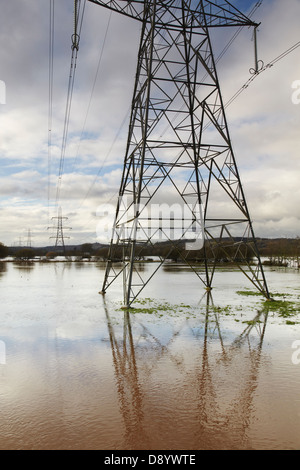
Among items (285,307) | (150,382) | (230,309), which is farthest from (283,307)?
(150,382)

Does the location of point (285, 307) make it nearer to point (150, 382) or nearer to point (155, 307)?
point (155, 307)

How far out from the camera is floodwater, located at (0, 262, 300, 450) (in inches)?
207

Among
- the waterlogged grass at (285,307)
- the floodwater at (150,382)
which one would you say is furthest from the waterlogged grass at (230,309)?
the floodwater at (150,382)

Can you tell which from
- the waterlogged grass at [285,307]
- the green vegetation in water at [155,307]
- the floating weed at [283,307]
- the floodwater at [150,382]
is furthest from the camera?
the green vegetation in water at [155,307]

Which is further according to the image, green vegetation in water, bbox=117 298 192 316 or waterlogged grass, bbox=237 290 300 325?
green vegetation in water, bbox=117 298 192 316

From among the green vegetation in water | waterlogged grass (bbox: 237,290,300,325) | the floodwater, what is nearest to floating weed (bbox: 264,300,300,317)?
waterlogged grass (bbox: 237,290,300,325)

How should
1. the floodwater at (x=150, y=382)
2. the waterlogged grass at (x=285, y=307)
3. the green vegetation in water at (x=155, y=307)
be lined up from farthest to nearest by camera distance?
the green vegetation in water at (x=155, y=307) → the waterlogged grass at (x=285, y=307) → the floodwater at (x=150, y=382)

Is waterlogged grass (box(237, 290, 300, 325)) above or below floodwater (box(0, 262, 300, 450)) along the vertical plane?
above

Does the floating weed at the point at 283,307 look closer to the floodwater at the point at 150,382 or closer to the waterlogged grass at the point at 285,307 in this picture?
the waterlogged grass at the point at 285,307

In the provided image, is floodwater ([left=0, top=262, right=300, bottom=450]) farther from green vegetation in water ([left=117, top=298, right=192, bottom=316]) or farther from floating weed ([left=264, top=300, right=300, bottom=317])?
green vegetation in water ([left=117, top=298, right=192, bottom=316])

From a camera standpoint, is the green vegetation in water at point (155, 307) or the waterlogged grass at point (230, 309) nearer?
the waterlogged grass at point (230, 309)

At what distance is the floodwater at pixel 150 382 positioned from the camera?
527 centimetres
